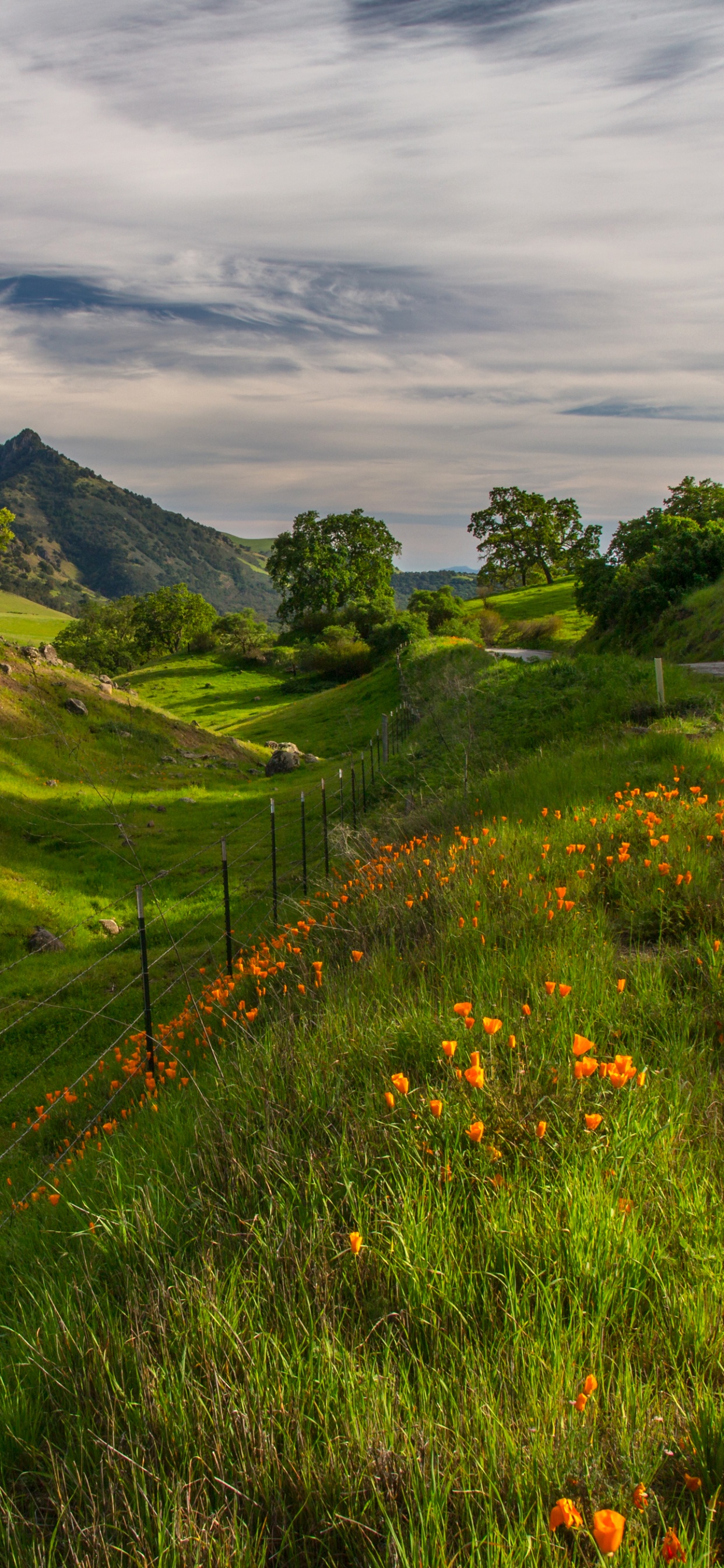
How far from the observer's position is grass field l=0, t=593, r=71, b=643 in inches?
5005

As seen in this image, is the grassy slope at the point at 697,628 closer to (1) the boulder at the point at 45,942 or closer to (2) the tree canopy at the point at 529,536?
(1) the boulder at the point at 45,942

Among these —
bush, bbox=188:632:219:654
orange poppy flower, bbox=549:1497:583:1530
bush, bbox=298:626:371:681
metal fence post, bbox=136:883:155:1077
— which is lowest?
metal fence post, bbox=136:883:155:1077

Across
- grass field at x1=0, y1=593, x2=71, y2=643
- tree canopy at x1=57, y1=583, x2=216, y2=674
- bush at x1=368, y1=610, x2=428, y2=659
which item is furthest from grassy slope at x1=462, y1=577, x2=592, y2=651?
grass field at x1=0, y1=593, x2=71, y2=643

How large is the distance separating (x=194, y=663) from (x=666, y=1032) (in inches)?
2387

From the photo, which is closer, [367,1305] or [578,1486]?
[578,1486]

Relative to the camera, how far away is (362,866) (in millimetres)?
7578

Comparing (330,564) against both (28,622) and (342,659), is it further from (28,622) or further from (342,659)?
(28,622)

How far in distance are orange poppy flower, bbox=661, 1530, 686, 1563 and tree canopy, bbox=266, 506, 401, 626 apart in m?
66.5

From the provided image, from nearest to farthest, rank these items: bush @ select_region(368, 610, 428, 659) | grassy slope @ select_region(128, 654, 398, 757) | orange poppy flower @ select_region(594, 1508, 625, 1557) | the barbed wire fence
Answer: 1. orange poppy flower @ select_region(594, 1508, 625, 1557)
2. the barbed wire fence
3. grassy slope @ select_region(128, 654, 398, 757)
4. bush @ select_region(368, 610, 428, 659)

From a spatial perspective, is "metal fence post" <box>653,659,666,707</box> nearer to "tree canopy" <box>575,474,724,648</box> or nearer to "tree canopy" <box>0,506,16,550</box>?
"tree canopy" <box>575,474,724,648</box>

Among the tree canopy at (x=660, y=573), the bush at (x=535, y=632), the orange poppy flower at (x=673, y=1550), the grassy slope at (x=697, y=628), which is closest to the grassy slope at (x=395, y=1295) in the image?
the orange poppy flower at (x=673, y=1550)

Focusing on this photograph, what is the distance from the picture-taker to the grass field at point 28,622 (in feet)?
417

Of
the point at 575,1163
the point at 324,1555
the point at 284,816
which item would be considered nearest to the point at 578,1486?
the point at 324,1555

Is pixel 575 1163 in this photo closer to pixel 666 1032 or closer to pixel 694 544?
pixel 666 1032
